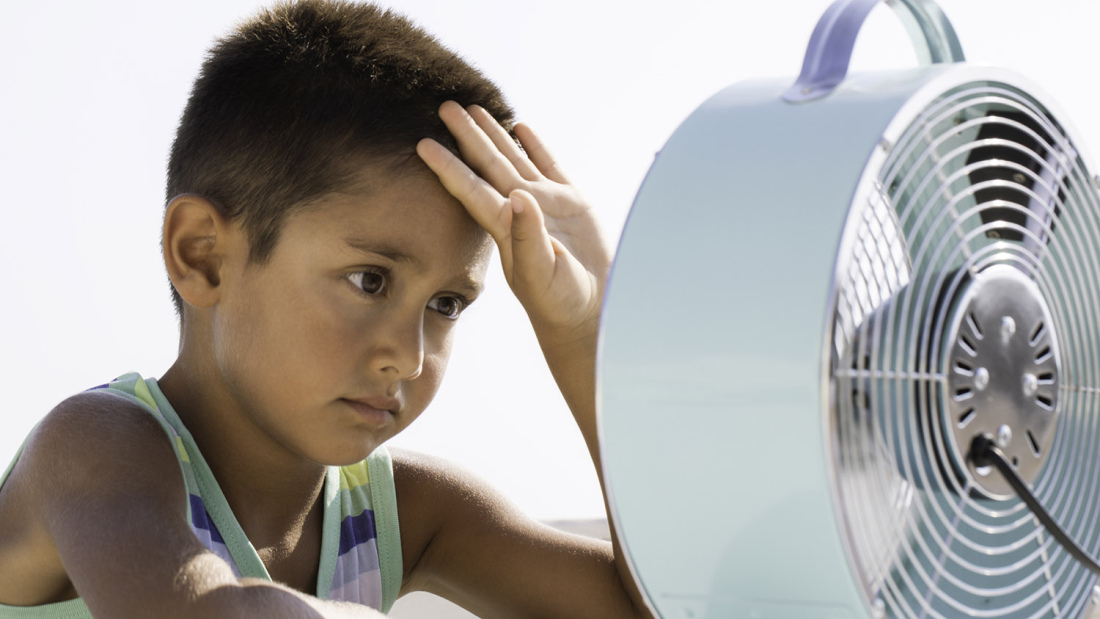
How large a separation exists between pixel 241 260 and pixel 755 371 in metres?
0.80

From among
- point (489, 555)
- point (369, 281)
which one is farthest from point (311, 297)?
point (489, 555)

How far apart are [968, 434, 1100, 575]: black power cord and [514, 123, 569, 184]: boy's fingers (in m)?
0.78

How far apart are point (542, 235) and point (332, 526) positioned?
1.83ft

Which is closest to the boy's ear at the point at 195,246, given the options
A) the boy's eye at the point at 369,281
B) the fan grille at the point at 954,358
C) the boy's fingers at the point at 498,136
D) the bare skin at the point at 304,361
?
the bare skin at the point at 304,361

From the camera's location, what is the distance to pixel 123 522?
98 cm

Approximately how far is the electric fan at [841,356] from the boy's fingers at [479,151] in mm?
451

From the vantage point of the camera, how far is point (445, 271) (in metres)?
1.26

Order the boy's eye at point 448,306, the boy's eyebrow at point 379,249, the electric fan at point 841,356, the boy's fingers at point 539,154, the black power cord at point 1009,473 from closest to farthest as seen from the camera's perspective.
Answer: the electric fan at point 841,356 < the black power cord at point 1009,473 < the boy's eyebrow at point 379,249 < the boy's eye at point 448,306 < the boy's fingers at point 539,154

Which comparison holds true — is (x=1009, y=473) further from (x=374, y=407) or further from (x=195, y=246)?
(x=195, y=246)

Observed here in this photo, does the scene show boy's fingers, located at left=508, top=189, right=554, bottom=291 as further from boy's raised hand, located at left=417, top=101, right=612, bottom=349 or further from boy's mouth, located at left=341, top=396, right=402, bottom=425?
boy's mouth, located at left=341, top=396, right=402, bottom=425

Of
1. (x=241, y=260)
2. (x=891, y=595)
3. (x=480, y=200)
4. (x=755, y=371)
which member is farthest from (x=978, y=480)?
(x=241, y=260)

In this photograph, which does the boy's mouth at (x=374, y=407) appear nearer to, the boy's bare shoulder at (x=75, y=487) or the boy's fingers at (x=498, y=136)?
the boy's bare shoulder at (x=75, y=487)

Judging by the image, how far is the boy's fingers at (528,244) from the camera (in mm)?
1247

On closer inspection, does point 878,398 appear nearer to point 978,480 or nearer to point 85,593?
point 978,480
